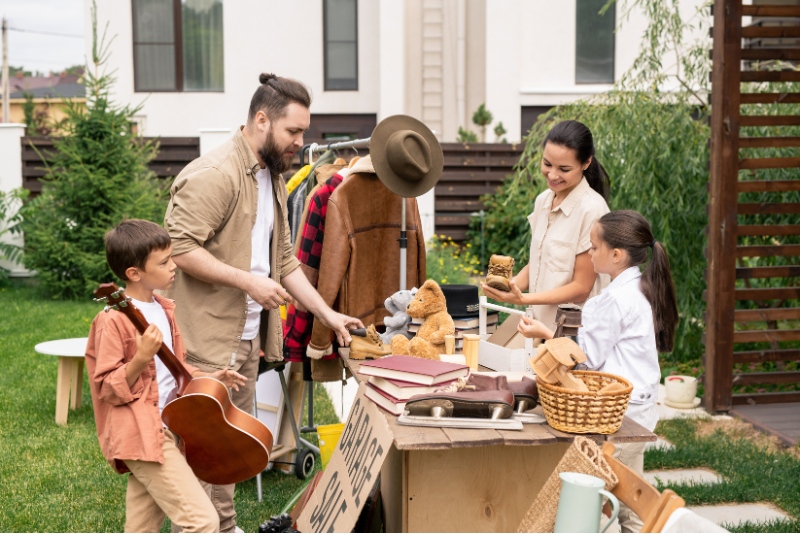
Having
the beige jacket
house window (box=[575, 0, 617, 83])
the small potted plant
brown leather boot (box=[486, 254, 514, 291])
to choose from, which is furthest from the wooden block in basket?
house window (box=[575, 0, 617, 83])

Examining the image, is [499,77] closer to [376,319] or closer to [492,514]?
[376,319]

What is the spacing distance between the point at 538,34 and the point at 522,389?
13.1 meters

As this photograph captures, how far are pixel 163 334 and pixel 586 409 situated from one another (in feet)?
5.14

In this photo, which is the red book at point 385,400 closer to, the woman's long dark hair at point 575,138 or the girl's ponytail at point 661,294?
the girl's ponytail at point 661,294

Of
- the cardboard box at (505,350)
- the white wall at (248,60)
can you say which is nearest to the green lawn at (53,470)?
the cardboard box at (505,350)

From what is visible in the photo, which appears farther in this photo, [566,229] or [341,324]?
[341,324]

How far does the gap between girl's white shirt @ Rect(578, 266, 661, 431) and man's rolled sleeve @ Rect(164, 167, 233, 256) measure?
156cm

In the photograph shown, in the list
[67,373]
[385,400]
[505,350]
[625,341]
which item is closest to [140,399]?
[385,400]

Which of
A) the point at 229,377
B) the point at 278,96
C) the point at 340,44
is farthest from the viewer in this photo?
the point at 340,44

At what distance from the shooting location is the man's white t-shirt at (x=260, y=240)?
3963mm

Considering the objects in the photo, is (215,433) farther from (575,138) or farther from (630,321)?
(575,138)

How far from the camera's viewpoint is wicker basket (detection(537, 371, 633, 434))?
8.87 ft

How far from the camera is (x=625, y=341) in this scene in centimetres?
327

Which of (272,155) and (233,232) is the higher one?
(272,155)
